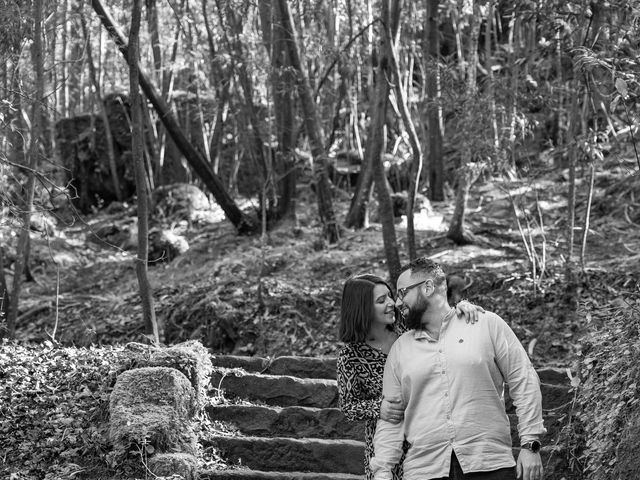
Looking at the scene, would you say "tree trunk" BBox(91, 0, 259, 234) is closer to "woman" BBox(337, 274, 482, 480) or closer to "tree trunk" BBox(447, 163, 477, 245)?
"tree trunk" BBox(447, 163, 477, 245)

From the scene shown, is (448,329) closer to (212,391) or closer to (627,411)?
(627,411)

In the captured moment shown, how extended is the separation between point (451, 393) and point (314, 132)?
9.14 metres

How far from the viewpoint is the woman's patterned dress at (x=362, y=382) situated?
4.61 m

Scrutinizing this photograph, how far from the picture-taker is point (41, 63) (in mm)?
9586

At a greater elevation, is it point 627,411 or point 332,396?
point 627,411

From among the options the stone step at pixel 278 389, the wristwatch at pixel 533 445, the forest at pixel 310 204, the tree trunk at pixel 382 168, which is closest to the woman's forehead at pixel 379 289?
the wristwatch at pixel 533 445

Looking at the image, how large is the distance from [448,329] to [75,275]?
12449mm

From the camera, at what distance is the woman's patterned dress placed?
15.1 feet

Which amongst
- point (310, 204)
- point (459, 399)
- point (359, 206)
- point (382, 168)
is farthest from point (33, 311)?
point (459, 399)

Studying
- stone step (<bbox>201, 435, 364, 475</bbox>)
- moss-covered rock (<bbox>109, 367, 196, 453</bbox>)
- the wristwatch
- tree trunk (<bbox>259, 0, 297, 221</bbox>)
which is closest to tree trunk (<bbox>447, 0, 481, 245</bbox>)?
tree trunk (<bbox>259, 0, 297, 221</bbox>)

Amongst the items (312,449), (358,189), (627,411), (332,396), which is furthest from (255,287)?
(627,411)

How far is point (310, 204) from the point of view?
16609mm

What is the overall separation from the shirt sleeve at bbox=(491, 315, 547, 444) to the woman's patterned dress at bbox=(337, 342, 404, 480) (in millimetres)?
705

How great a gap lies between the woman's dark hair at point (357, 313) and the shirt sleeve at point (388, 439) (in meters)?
0.25
